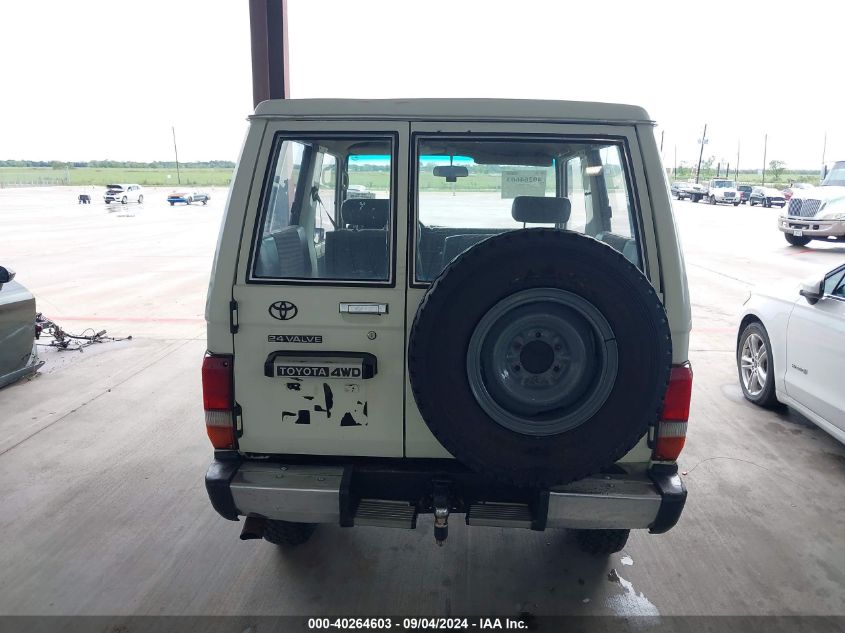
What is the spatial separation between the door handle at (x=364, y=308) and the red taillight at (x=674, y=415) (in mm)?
1183

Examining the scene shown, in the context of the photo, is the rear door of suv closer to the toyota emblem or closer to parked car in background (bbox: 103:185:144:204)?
the toyota emblem

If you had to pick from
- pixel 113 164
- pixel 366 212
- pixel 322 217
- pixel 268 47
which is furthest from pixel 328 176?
pixel 113 164

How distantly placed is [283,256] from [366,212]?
50 cm

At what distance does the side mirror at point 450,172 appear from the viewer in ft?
8.79

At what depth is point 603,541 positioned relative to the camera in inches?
122

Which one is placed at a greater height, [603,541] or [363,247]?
[363,247]

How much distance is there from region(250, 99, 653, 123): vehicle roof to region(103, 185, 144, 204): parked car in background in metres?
42.6

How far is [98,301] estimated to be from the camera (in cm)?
985

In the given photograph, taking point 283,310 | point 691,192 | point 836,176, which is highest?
point 836,176

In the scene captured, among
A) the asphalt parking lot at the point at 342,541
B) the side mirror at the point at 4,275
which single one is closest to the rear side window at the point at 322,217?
the asphalt parking lot at the point at 342,541

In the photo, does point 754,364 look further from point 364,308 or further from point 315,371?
point 315,371

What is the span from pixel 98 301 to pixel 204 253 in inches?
252

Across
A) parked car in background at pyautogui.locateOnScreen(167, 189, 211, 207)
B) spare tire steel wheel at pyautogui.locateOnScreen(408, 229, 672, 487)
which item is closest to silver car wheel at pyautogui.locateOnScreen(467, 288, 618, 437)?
spare tire steel wheel at pyautogui.locateOnScreen(408, 229, 672, 487)

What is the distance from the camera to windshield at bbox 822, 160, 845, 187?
18.6 metres
